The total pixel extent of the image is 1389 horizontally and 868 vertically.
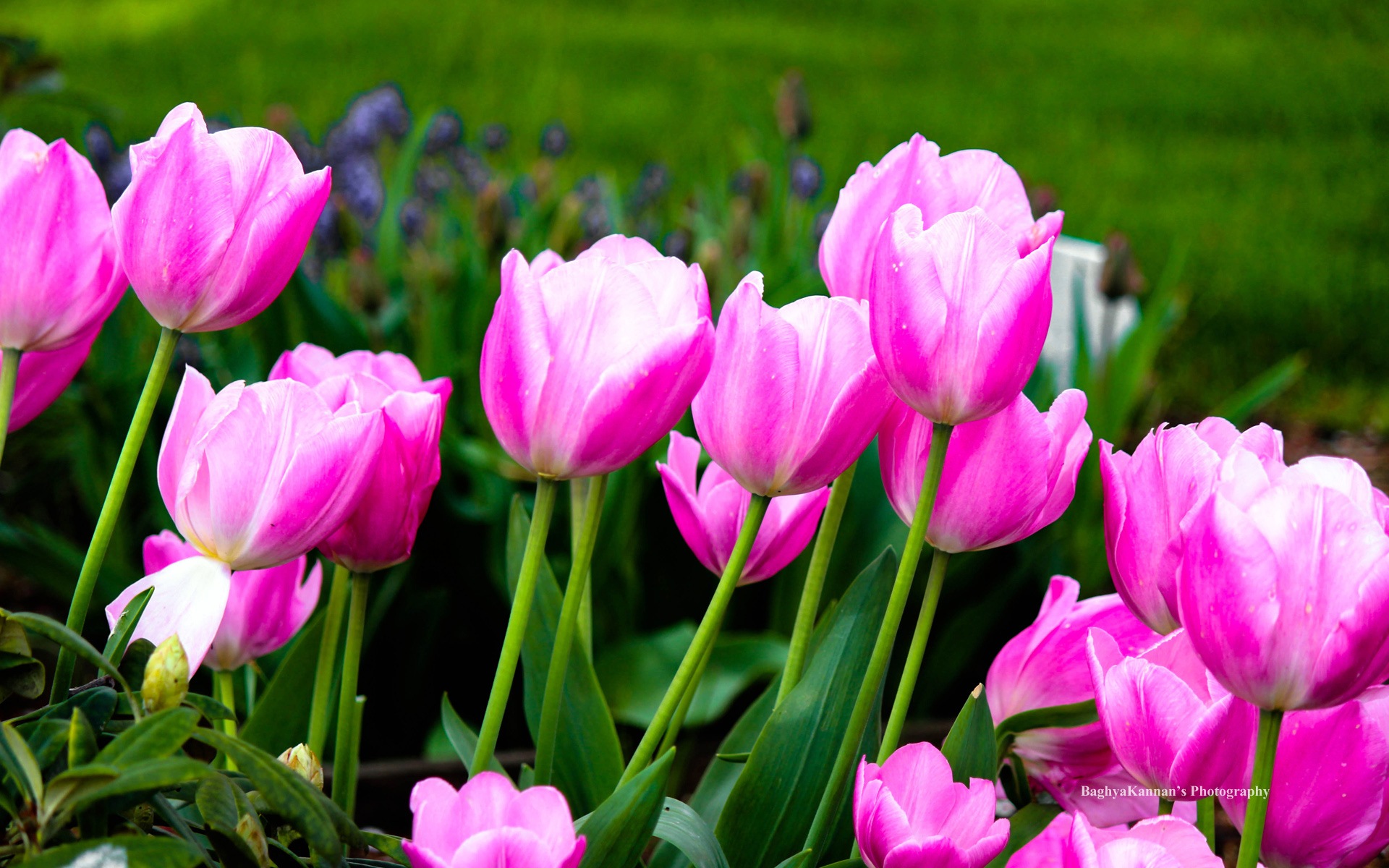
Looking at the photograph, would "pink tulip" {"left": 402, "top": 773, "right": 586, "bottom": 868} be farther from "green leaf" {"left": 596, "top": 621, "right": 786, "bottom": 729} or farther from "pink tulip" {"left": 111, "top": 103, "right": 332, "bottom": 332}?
"green leaf" {"left": 596, "top": 621, "right": 786, "bottom": 729}

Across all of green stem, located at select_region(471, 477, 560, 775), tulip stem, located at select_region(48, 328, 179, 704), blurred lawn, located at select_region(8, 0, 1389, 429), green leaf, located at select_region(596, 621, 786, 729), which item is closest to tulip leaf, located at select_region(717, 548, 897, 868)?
green stem, located at select_region(471, 477, 560, 775)

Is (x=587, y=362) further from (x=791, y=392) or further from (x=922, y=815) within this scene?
(x=922, y=815)

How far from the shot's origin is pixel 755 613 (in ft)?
4.87

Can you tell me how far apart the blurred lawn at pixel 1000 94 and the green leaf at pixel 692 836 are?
2164 millimetres

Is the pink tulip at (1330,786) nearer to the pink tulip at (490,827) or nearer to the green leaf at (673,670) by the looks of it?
the pink tulip at (490,827)

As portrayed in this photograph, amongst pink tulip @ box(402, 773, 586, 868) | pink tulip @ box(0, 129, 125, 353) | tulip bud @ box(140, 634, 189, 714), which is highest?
pink tulip @ box(0, 129, 125, 353)

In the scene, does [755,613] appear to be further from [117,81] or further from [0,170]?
[117,81]

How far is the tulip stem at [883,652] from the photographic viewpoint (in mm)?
396

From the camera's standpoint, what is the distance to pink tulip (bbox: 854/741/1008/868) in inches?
15.2

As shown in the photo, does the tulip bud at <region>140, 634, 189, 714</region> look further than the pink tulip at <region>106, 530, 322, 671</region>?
No

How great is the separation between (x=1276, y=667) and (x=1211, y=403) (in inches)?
107

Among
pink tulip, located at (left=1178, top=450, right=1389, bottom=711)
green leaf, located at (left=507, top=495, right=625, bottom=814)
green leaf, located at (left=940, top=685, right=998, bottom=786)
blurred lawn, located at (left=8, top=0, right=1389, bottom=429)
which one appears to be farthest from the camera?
blurred lawn, located at (left=8, top=0, right=1389, bottom=429)

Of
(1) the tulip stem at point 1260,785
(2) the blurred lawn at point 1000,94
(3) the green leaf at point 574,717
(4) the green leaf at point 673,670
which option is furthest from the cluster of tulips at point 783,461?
(2) the blurred lawn at point 1000,94

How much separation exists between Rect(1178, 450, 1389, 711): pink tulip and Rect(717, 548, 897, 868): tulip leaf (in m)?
0.16
